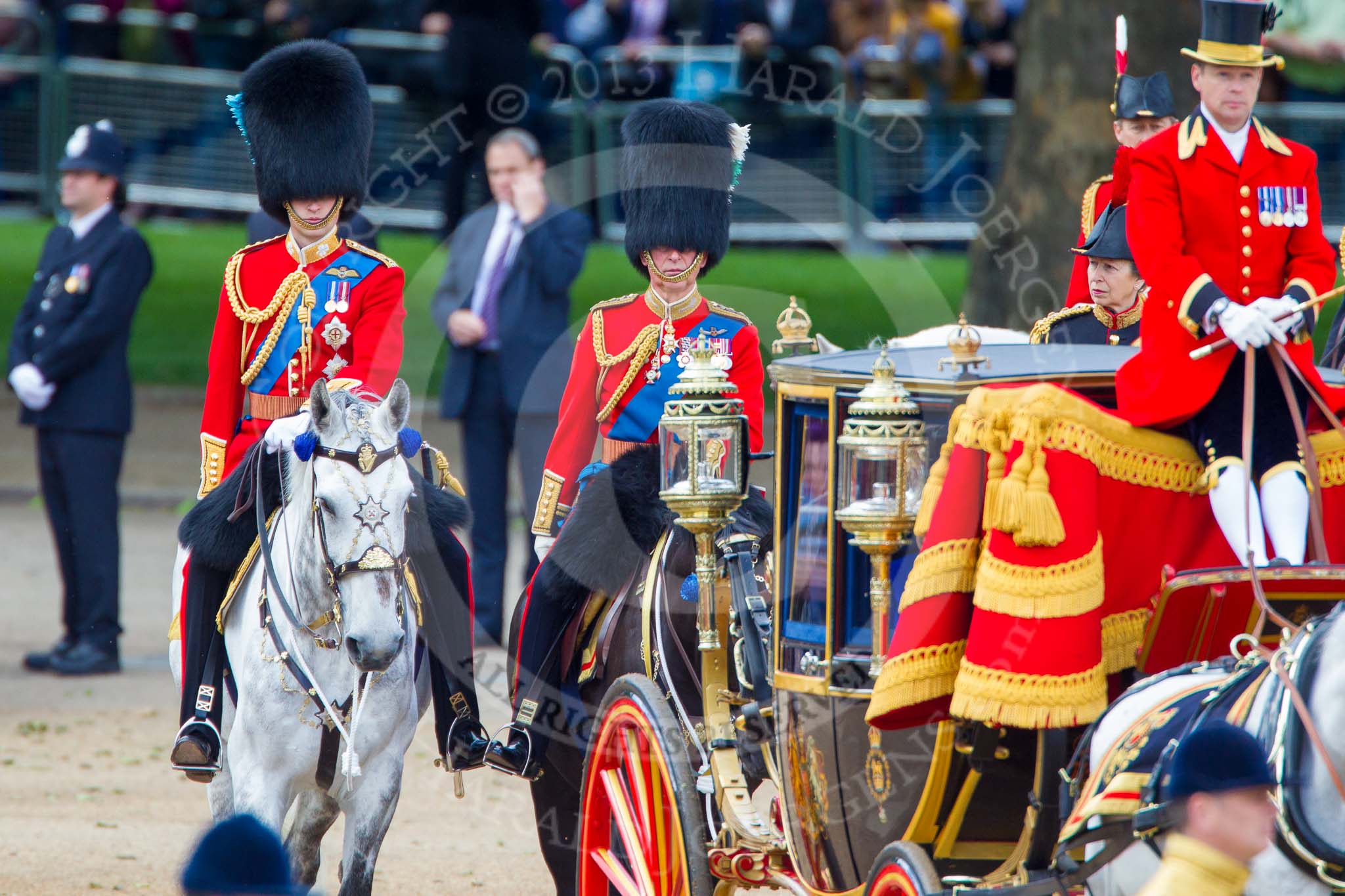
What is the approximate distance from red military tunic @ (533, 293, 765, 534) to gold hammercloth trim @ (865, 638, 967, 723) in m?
1.71

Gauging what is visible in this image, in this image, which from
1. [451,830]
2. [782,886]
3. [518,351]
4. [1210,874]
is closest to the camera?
[1210,874]

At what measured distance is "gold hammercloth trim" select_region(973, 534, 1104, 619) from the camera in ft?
11.4

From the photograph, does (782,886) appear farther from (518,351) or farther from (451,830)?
(518,351)

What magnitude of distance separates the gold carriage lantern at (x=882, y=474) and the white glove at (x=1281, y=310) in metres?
0.65

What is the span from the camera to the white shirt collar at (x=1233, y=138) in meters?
3.84

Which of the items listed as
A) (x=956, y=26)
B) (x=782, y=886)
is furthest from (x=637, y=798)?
(x=956, y=26)

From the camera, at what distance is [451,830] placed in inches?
265

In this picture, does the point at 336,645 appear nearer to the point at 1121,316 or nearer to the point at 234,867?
the point at 1121,316

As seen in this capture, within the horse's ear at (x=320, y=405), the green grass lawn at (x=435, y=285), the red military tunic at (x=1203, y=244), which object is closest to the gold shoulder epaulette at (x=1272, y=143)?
the red military tunic at (x=1203, y=244)

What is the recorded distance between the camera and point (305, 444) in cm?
475

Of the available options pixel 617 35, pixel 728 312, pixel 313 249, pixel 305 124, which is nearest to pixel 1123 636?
pixel 728 312

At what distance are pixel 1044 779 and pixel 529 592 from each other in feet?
6.56

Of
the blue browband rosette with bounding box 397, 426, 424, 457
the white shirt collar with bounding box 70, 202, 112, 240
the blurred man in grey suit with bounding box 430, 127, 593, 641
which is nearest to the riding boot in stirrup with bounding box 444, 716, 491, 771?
the blue browband rosette with bounding box 397, 426, 424, 457

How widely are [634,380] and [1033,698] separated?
2202 mm
